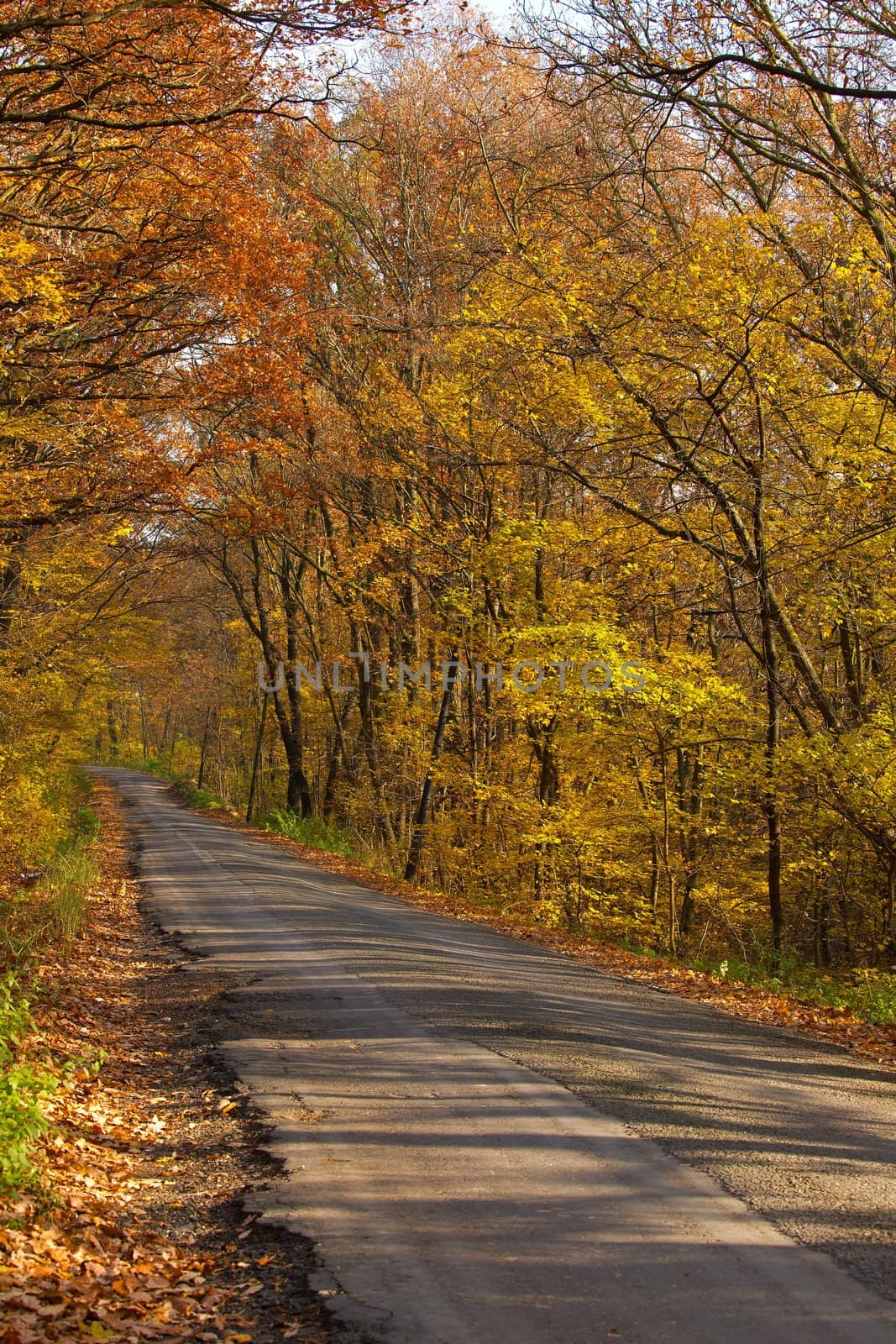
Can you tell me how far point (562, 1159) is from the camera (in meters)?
5.19

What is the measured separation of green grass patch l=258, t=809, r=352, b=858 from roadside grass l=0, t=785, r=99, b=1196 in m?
7.27

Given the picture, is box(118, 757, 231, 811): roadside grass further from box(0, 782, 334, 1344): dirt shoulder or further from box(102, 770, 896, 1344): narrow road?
box(0, 782, 334, 1344): dirt shoulder

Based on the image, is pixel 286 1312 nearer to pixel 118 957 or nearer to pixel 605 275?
pixel 118 957

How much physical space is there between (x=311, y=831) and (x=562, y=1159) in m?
22.1

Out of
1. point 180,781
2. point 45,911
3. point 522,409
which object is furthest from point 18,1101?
point 180,781

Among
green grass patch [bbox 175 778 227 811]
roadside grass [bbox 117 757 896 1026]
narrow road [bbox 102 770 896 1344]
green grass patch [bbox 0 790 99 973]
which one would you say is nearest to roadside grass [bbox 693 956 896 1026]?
roadside grass [bbox 117 757 896 1026]

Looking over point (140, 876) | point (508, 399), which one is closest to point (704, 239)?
point (508, 399)

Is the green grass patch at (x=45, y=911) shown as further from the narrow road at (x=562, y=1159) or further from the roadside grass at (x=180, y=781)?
the roadside grass at (x=180, y=781)

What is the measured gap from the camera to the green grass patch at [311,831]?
24.5 m

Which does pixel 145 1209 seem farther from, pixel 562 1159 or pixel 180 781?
pixel 180 781

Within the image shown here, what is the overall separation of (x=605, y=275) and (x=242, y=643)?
84.6ft

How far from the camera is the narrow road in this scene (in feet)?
12.3

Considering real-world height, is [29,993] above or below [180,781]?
above

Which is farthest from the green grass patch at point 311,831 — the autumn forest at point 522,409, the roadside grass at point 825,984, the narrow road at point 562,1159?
the narrow road at point 562,1159
